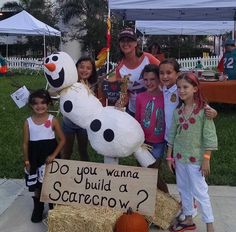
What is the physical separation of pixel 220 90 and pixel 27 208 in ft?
19.9

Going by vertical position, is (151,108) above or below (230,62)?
below

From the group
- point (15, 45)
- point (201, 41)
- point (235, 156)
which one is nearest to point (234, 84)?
point (235, 156)

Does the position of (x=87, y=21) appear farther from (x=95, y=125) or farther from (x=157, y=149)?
(x=95, y=125)

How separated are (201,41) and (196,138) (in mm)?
39302

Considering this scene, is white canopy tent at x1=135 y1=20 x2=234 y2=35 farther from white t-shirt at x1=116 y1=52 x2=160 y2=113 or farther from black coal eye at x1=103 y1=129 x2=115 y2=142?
black coal eye at x1=103 y1=129 x2=115 y2=142

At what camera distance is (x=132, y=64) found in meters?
4.40

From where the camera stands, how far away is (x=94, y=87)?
4.59m

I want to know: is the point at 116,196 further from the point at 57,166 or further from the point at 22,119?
the point at 22,119

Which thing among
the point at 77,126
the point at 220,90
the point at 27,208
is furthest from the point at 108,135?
the point at 220,90

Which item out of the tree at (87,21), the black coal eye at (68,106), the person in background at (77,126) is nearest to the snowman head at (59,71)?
the black coal eye at (68,106)

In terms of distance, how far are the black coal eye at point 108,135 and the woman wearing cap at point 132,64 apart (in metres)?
0.54

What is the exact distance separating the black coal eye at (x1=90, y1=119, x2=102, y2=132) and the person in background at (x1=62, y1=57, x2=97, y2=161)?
0.65 metres

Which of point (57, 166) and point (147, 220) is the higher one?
point (57, 166)

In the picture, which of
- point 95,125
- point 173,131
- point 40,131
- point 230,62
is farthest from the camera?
point 230,62
